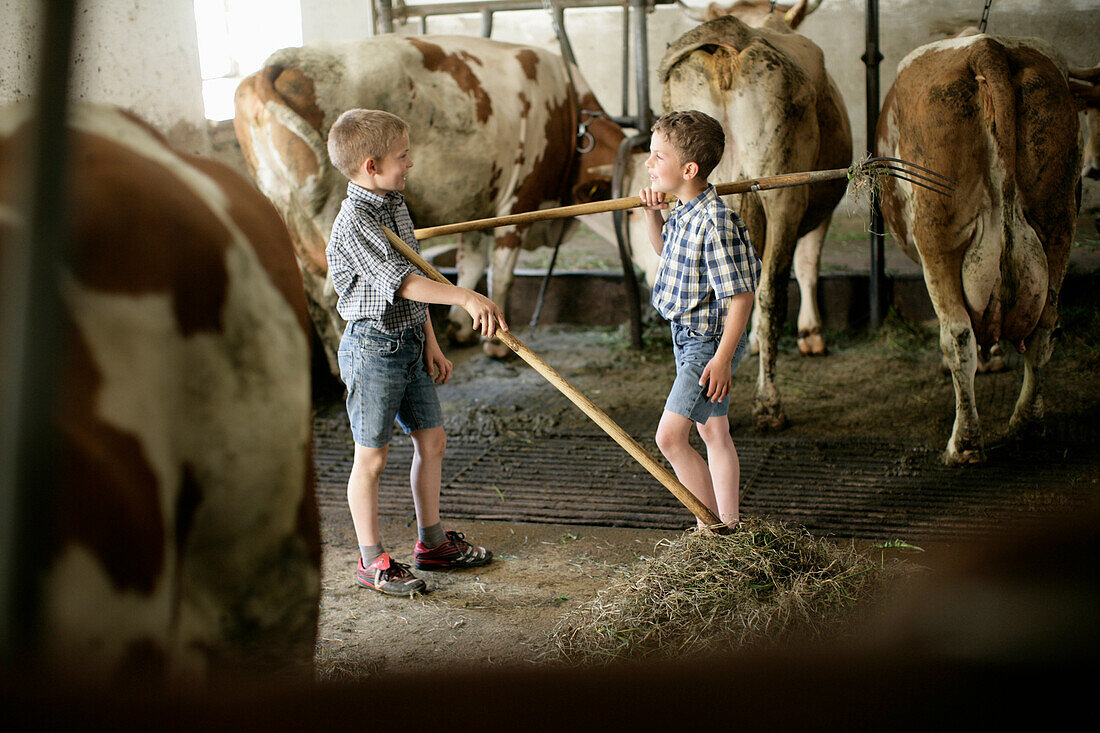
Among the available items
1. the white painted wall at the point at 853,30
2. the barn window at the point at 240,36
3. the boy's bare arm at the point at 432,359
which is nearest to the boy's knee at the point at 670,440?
the boy's bare arm at the point at 432,359

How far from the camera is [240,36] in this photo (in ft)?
27.2

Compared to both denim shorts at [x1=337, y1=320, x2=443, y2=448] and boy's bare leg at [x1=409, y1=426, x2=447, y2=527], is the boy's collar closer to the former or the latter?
denim shorts at [x1=337, y1=320, x2=443, y2=448]

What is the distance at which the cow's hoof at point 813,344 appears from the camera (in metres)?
6.27

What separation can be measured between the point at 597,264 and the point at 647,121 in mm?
2702

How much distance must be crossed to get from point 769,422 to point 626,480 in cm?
102

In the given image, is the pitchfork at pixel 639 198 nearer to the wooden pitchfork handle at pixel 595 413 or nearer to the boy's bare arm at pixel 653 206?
the boy's bare arm at pixel 653 206

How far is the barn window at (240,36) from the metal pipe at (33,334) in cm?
815

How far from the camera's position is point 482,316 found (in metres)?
2.63

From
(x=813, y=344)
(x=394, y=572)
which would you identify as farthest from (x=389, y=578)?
(x=813, y=344)

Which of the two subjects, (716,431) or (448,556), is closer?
(716,431)

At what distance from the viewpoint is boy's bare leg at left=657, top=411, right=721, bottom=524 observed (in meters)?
2.92

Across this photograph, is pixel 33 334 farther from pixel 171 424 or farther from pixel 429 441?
pixel 429 441

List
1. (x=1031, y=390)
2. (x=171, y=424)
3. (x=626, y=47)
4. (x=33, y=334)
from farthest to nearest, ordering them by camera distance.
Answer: (x=626, y=47)
(x=1031, y=390)
(x=171, y=424)
(x=33, y=334)

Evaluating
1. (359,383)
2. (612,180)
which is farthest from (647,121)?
(359,383)
